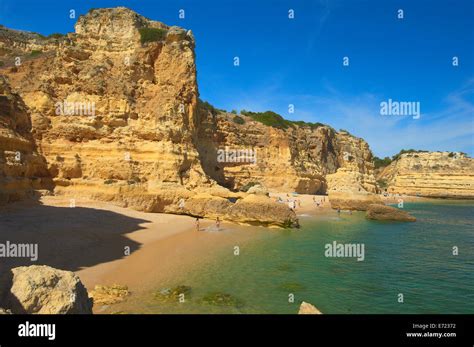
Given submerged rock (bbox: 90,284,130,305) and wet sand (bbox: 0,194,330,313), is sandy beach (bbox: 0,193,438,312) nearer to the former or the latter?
wet sand (bbox: 0,194,330,313)

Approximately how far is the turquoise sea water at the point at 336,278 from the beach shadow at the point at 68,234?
13.8 feet

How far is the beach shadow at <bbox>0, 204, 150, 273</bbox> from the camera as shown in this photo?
11781mm

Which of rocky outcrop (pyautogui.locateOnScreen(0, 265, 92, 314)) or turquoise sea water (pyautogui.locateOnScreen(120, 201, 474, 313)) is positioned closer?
rocky outcrop (pyautogui.locateOnScreen(0, 265, 92, 314))

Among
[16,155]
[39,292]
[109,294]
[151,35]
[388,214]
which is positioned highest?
[151,35]

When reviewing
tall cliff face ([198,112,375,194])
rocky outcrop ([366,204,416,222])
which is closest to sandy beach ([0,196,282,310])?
rocky outcrop ([366,204,416,222])

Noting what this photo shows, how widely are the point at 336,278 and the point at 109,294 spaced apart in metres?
7.91

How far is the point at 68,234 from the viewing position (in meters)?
14.6

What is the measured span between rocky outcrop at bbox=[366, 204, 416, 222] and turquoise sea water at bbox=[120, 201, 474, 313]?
30.9 feet

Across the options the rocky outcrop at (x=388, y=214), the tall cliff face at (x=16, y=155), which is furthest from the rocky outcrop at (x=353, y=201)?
the tall cliff face at (x=16, y=155)

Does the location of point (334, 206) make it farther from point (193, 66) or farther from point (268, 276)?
point (268, 276)

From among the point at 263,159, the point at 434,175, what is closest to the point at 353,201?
the point at 263,159

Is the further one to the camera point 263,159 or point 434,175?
point 434,175

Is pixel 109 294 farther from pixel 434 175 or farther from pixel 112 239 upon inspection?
pixel 434 175
